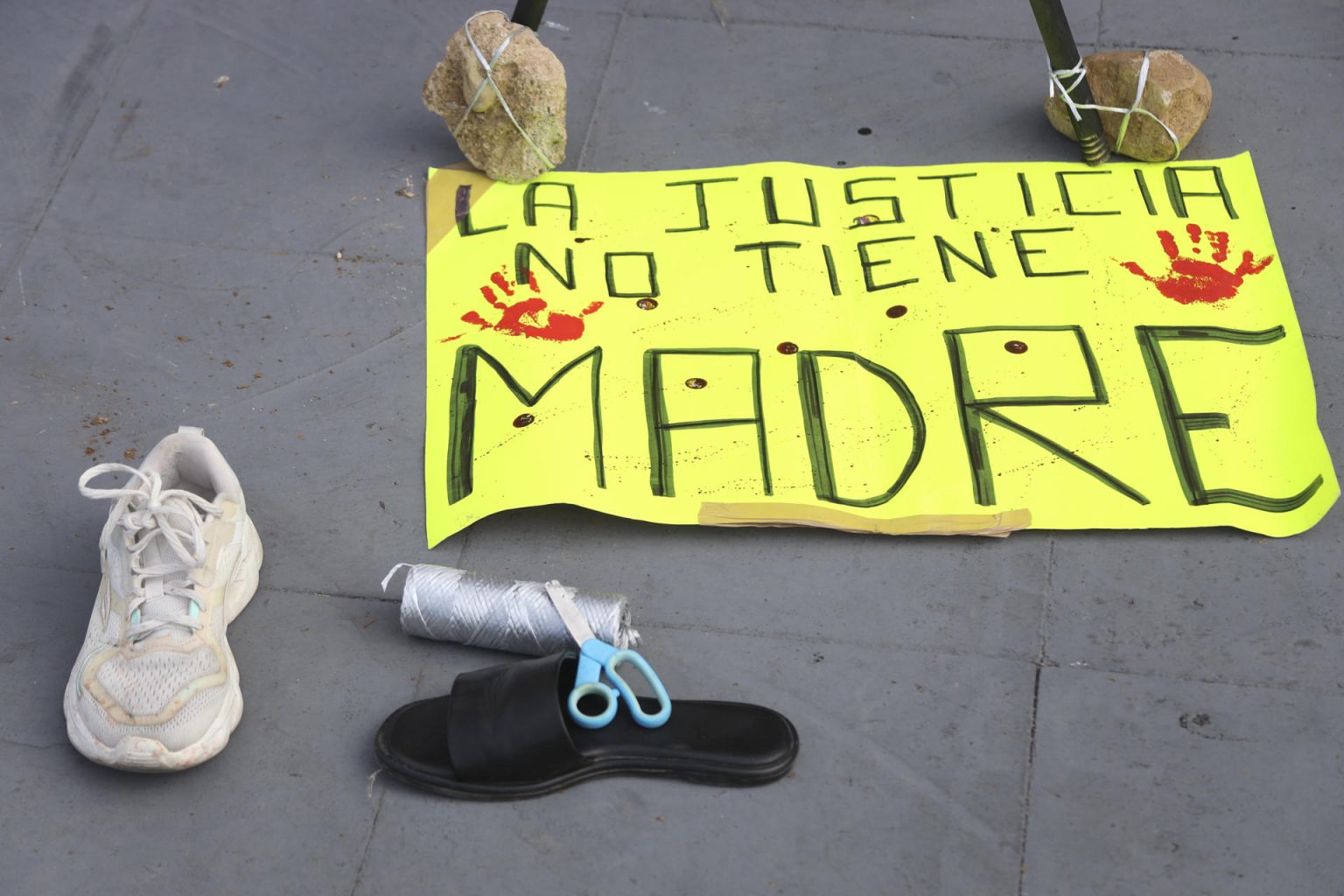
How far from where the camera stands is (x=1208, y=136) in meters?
3.11

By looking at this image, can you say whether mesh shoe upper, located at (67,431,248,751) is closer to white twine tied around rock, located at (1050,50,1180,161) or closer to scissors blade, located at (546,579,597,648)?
scissors blade, located at (546,579,597,648)

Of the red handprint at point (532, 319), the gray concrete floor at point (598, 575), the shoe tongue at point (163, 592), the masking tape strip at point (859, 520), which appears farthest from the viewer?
the red handprint at point (532, 319)

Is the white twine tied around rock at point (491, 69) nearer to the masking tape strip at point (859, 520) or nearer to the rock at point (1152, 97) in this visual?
the masking tape strip at point (859, 520)

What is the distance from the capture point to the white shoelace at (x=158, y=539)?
2090mm

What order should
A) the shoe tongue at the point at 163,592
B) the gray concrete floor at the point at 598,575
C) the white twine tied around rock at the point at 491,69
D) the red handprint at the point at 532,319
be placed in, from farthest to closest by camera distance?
1. the white twine tied around rock at the point at 491,69
2. the red handprint at the point at 532,319
3. the shoe tongue at the point at 163,592
4. the gray concrete floor at the point at 598,575

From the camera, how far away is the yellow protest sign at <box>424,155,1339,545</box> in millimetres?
2371

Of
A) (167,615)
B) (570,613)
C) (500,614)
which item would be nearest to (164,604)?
(167,615)

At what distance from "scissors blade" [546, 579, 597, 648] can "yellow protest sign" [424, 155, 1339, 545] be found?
0.25m

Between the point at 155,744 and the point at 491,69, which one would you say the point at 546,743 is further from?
the point at 491,69

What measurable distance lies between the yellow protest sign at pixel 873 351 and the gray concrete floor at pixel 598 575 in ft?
0.22

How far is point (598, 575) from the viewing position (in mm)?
2291

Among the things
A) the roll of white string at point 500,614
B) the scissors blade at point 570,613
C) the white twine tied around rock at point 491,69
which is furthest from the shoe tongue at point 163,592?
the white twine tied around rock at point 491,69

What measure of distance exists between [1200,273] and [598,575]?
53.7 inches

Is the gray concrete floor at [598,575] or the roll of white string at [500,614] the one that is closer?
the gray concrete floor at [598,575]
